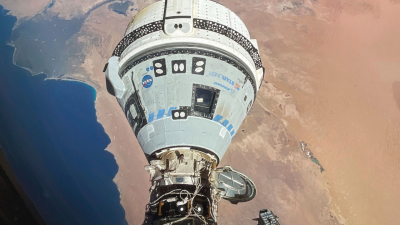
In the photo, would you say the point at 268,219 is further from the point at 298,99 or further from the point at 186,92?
the point at 298,99

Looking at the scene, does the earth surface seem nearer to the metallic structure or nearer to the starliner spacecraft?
the metallic structure

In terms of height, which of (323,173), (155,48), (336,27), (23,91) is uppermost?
(155,48)

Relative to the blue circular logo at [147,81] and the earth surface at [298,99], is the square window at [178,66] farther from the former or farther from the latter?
the earth surface at [298,99]

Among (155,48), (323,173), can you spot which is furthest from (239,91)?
(323,173)

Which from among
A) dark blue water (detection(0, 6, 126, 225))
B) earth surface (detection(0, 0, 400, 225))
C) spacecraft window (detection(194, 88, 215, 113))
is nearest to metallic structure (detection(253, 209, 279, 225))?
spacecraft window (detection(194, 88, 215, 113))

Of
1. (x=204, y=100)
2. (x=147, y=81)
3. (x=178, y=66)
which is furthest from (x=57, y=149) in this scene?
(x=204, y=100)

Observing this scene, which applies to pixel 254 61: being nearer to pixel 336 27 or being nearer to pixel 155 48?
pixel 155 48
